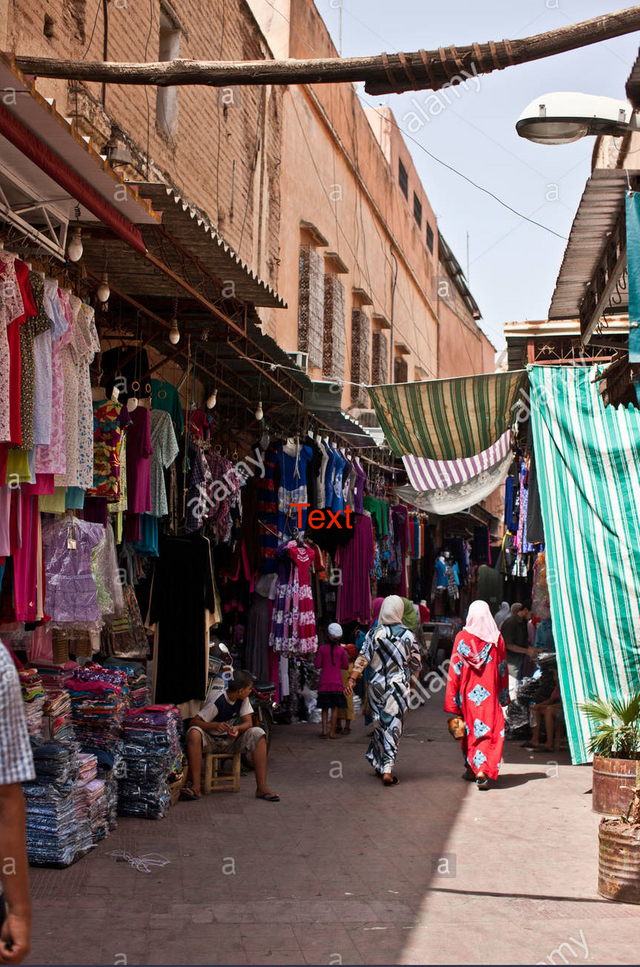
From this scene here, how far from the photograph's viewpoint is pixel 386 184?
22.6 meters

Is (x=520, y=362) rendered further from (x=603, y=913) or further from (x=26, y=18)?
(x=603, y=913)

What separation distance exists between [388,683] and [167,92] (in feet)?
20.9

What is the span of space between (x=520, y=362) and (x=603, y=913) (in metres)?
7.51

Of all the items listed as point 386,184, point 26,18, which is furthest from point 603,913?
point 386,184

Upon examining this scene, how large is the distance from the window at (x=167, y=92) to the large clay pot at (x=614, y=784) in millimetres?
7238

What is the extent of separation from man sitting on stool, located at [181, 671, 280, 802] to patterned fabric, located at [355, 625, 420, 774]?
4.36 ft

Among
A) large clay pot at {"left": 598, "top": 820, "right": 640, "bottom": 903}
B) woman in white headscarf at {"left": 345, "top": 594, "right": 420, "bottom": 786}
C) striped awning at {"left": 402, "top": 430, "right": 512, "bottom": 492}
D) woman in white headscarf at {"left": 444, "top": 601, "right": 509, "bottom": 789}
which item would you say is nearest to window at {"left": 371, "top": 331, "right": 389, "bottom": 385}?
striped awning at {"left": 402, "top": 430, "right": 512, "bottom": 492}

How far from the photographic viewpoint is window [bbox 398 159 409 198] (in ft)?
81.6

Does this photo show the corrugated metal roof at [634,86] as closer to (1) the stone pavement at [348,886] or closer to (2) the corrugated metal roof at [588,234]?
(2) the corrugated metal roof at [588,234]

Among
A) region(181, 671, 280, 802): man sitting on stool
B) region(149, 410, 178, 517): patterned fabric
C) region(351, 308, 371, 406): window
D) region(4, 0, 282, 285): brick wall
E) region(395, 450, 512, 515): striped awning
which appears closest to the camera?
region(149, 410, 178, 517): patterned fabric

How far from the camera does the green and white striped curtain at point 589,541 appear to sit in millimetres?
7707

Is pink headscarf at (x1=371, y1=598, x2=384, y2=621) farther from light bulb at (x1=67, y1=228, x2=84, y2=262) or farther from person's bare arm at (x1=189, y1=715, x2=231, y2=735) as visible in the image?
light bulb at (x1=67, y1=228, x2=84, y2=262)

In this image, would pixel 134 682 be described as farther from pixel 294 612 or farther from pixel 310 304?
pixel 310 304

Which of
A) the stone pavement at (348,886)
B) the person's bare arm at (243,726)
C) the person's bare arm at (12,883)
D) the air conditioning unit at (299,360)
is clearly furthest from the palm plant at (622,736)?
the person's bare arm at (12,883)
